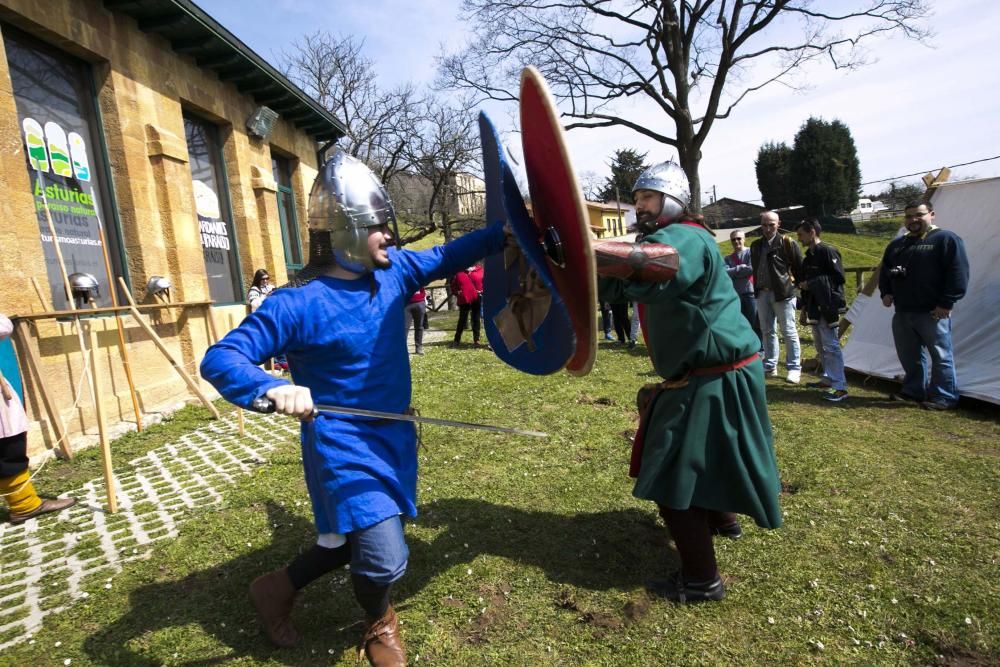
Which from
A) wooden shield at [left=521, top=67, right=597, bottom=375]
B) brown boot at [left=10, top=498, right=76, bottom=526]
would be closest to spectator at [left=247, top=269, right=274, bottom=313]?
brown boot at [left=10, top=498, right=76, bottom=526]

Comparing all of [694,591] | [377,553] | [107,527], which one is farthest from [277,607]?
[107,527]

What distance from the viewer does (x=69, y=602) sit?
2807 millimetres

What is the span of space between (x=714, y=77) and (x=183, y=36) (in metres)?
14.4

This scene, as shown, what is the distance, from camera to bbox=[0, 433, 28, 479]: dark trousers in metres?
3.68

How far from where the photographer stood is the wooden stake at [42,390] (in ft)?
15.6

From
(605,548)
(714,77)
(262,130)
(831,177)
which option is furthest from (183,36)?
(831,177)

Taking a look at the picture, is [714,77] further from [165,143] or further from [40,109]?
[40,109]

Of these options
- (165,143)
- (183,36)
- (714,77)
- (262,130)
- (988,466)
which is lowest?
(988,466)

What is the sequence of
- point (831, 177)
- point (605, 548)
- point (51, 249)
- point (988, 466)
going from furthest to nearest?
point (831, 177)
point (51, 249)
point (988, 466)
point (605, 548)

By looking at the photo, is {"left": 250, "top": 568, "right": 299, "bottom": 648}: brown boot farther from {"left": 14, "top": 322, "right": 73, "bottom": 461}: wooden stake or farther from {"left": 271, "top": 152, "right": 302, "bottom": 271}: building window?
{"left": 271, "top": 152, "right": 302, "bottom": 271}: building window

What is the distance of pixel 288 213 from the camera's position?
445 inches

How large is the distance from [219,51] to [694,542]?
8.51 meters

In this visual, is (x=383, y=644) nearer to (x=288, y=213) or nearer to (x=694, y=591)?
(x=694, y=591)

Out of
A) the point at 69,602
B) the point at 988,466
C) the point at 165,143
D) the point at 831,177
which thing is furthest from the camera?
the point at 831,177
